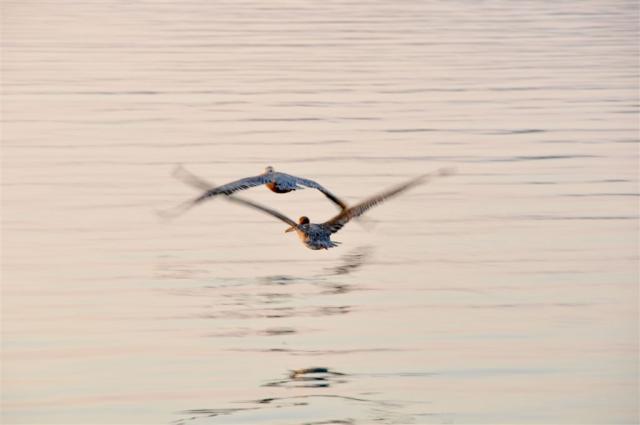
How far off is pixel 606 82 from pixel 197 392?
24.2 metres

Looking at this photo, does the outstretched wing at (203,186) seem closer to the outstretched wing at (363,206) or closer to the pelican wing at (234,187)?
the pelican wing at (234,187)

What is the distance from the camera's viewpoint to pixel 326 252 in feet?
76.6

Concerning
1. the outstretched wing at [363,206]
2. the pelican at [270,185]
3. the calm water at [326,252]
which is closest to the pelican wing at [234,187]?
the pelican at [270,185]

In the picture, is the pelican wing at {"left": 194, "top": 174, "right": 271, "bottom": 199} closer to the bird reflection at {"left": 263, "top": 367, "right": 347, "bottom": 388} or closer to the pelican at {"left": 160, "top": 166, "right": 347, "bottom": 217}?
the pelican at {"left": 160, "top": 166, "right": 347, "bottom": 217}


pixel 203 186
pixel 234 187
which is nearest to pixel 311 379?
pixel 234 187

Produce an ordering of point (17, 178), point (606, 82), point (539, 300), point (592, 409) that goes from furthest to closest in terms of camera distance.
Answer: point (606, 82)
point (17, 178)
point (539, 300)
point (592, 409)

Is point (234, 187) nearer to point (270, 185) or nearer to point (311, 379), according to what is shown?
point (270, 185)

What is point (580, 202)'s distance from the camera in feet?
85.5

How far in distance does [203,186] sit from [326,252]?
3.60 metres

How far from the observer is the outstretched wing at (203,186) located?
20906mm

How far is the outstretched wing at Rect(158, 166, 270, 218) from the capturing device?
20.9m

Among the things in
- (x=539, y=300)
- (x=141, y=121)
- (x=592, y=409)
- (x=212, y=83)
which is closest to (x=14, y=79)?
(x=212, y=83)

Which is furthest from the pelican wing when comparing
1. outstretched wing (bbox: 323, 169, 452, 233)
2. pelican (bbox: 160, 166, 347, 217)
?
outstretched wing (bbox: 323, 169, 452, 233)

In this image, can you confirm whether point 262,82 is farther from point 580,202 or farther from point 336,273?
point 336,273
